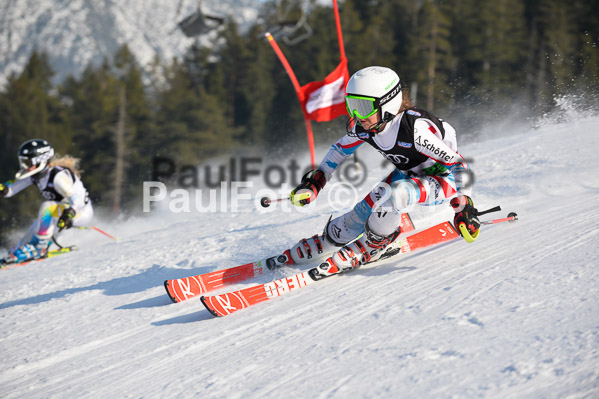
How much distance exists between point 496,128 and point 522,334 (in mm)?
10031

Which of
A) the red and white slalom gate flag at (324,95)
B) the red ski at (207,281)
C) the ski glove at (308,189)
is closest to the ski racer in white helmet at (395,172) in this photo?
the ski glove at (308,189)

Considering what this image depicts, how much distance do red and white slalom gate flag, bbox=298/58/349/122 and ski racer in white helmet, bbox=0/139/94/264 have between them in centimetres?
418

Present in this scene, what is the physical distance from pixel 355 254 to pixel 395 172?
791 millimetres

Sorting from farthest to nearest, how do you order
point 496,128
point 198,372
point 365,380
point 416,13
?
point 416,13 → point 496,128 → point 198,372 → point 365,380

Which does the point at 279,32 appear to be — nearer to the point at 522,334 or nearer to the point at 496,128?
the point at 496,128

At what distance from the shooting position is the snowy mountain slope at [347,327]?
2.27m

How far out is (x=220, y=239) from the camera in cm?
602

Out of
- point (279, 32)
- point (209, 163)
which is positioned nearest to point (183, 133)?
point (209, 163)

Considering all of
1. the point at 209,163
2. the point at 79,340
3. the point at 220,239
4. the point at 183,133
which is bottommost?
the point at 79,340

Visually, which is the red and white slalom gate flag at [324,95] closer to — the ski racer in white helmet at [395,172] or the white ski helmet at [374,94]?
the ski racer in white helmet at [395,172]

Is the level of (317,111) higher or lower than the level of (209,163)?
lower

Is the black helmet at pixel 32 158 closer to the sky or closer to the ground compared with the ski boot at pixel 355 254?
closer to the sky

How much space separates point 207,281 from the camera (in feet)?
14.0
